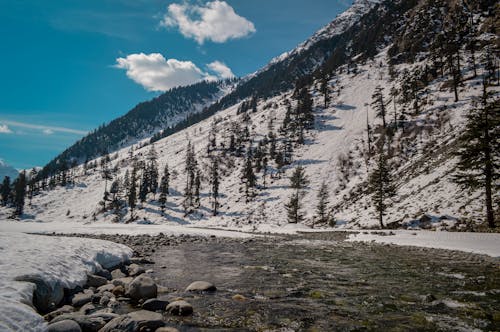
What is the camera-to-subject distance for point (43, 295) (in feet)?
27.2

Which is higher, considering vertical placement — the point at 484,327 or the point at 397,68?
the point at 397,68

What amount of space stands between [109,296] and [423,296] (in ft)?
37.9

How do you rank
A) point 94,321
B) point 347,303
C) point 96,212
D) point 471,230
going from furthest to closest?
1. point 96,212
2. point 471,230
3. point 347,303
4. point 94,321

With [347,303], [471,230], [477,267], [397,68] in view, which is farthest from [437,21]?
[347,303]

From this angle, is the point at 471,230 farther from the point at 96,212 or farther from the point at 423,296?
the point at 96,212

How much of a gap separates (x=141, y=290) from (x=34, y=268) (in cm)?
344

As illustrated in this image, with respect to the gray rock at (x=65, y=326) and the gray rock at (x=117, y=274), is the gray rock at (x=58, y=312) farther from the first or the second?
the gray rock at (x=117, y=274)

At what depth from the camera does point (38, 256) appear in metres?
10.4

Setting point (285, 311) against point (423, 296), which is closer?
point (285, 311)

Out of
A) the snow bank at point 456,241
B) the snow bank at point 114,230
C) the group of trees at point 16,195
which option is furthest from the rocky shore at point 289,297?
the group of trees at point 16,195

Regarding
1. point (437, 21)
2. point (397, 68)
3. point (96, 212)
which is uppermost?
point (437, 21)

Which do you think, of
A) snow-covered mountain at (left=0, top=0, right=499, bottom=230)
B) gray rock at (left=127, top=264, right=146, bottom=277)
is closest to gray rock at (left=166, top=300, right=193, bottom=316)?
gray rock at (left=127, top=264, right=146, bottom=277)

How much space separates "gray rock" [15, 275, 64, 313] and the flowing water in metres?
3.56

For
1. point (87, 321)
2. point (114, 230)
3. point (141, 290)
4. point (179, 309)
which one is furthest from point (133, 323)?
point (114, 230)
